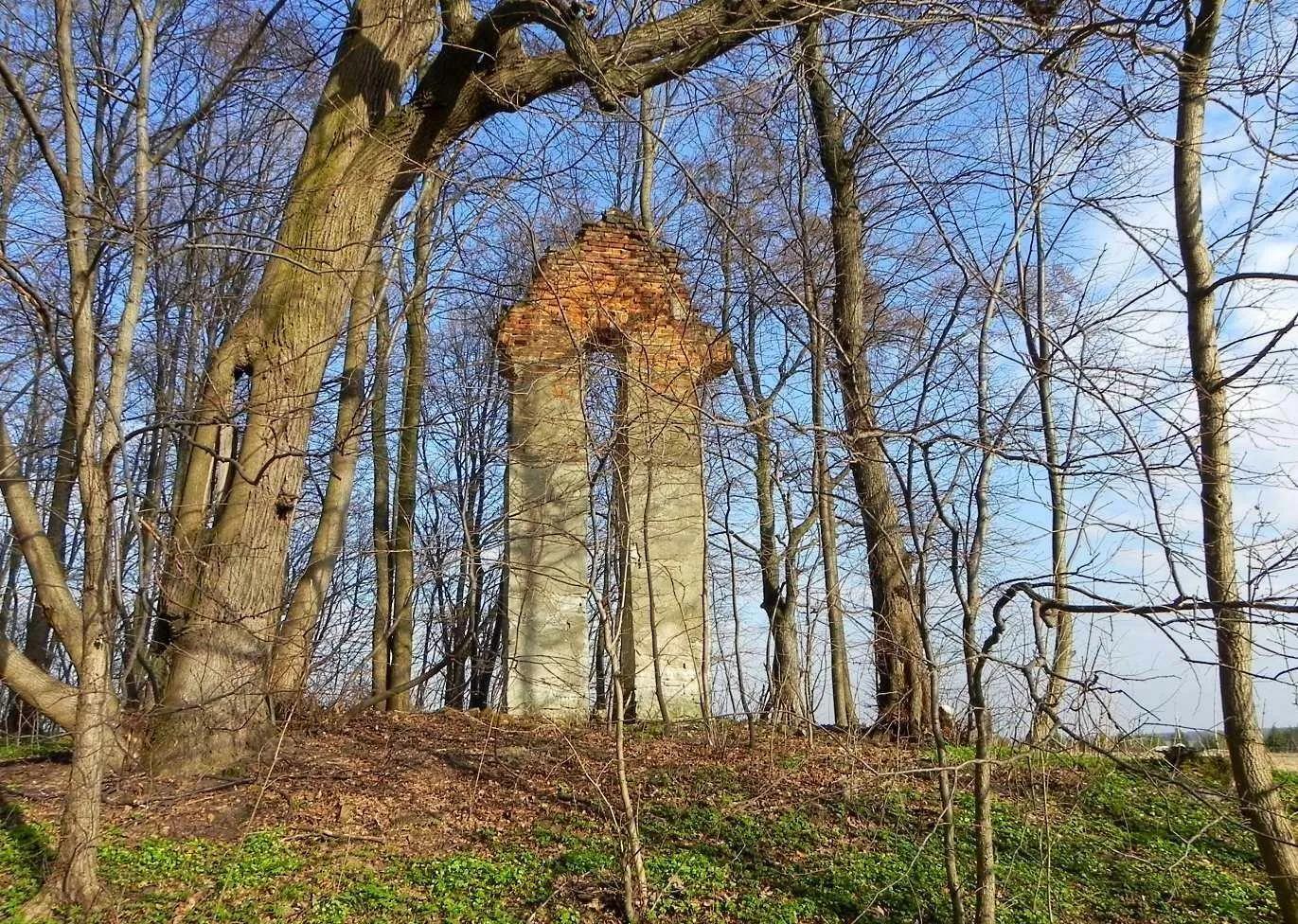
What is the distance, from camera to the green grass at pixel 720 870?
16.6 feet

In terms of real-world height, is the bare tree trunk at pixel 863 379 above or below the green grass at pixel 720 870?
above

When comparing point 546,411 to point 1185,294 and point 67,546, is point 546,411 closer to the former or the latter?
point 1185,294

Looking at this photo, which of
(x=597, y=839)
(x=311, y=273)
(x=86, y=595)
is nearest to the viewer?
(x=86, y=595)

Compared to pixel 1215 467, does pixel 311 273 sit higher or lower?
higher

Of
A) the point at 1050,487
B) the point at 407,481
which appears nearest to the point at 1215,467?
the point at 1050,487

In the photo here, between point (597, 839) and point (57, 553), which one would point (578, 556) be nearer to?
point (597, 839)

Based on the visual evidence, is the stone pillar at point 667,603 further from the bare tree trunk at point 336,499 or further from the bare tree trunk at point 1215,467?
the bare tree trunk at point 1215,467

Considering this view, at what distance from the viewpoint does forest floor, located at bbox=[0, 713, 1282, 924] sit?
16.9 ft

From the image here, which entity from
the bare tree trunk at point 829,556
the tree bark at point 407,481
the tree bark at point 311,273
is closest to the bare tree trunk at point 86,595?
the tree bark at point 311,273

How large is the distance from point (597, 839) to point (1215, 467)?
14.0ft

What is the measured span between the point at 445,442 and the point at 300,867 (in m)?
9.98

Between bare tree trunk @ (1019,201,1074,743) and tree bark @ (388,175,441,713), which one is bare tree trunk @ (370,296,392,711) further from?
bare tree trunk @ (1019,201,1074,743)

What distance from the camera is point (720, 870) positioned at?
5609mm

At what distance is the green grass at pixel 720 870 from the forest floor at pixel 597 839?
2 cm
